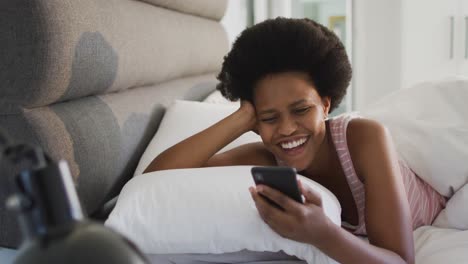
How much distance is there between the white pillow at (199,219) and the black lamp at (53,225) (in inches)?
21.5

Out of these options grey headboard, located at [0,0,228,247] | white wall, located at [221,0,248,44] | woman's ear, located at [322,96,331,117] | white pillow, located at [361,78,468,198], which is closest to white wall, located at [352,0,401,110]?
white wall, located at [221,0,248,44]

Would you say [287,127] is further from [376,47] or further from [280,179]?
[376,47]

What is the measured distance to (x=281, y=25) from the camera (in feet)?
3.70

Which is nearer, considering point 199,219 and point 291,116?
point 199,219

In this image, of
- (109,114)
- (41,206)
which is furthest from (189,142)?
(41,206)

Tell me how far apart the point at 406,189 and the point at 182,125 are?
Answer: 1.92 ft

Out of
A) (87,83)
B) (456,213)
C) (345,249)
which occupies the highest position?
(87,83)

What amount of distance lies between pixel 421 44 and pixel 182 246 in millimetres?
2527

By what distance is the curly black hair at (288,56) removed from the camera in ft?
3.63

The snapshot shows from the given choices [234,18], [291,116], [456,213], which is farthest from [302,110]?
[234,18]

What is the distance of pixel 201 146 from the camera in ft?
3.89

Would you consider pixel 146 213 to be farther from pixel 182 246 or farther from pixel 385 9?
pixel 385 9

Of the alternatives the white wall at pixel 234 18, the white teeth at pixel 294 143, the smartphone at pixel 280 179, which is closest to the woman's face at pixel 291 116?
the white teeth at pixel 294 143

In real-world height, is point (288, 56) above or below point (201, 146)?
above
